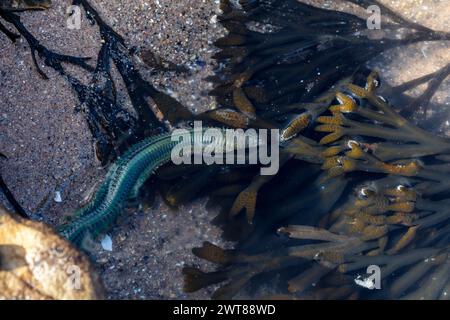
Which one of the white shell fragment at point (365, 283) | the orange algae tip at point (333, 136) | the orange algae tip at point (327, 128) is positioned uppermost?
the orange algae tip at point (327, 128)

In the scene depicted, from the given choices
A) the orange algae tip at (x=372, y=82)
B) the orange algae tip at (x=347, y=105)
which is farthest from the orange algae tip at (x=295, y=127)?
the orange algae tip at (x=372, y=82)

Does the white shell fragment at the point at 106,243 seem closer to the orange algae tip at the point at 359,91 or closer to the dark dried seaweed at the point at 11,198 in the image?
the dark dried seaweed at the point at 11,198

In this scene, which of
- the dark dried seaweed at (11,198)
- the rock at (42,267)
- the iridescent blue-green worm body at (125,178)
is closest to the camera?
the rock at (42,267)

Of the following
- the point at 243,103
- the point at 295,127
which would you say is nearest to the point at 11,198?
the point at 243,103

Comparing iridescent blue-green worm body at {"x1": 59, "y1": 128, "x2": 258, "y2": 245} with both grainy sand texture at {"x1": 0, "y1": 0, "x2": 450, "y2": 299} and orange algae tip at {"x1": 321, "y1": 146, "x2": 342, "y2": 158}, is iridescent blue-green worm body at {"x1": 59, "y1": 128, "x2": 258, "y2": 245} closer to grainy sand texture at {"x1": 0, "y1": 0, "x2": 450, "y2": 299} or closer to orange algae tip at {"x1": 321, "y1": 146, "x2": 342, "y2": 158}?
grainy sand texture at {"x1": 0, "y1": 0, "x2": 450, "y2": 299}

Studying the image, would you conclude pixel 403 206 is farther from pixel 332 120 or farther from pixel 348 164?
pixel 332 120

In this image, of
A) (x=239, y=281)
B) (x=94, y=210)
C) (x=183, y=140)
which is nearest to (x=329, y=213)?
(x=239, y=281)

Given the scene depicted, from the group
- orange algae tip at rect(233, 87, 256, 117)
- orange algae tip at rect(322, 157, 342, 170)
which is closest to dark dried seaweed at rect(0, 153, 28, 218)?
orange algae tip at rect(233, 87, 256, 117)
